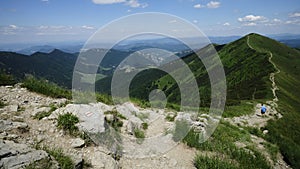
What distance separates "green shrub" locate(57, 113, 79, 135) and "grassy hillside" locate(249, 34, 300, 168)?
11.2 meters

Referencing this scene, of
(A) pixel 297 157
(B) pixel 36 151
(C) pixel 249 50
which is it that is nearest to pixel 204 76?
(C) pixel 249 50

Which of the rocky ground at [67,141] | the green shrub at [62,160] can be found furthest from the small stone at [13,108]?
the green shrub at [62,160]

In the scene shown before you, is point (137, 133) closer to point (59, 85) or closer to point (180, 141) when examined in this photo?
point (180, 141)

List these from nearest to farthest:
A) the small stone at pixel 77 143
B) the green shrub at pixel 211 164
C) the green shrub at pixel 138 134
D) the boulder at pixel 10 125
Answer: the boulder at pixel 10 125, the small stone at pixel 77 143, the green shrub at pixel 211 164, the green shrub at pixel 138 134

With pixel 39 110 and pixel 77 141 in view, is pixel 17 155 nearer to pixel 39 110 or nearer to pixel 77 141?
pixel 77 141

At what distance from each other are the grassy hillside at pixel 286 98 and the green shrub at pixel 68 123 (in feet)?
36.9

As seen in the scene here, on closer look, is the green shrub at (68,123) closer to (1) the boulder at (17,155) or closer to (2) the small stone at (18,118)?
(2) the small stone at (18,118)

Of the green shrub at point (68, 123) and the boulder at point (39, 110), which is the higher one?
the boulder at point (39, 110)

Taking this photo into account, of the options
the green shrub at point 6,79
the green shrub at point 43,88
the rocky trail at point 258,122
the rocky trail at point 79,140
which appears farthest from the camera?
the green shrub at point 6,79

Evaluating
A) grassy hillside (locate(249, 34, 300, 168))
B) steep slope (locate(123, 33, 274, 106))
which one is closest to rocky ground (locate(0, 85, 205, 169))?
grassy hillside (locate(249, 34, 300, 168))

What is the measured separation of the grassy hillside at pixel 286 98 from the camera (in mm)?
13895

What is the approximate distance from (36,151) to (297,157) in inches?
525

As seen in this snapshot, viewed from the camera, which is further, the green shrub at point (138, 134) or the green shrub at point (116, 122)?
the green shrub at point (138, 134)

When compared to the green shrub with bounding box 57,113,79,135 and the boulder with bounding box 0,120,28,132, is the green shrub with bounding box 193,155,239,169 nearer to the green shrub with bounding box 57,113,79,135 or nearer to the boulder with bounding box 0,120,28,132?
the green shrub with bounding box 57,113,79,135
